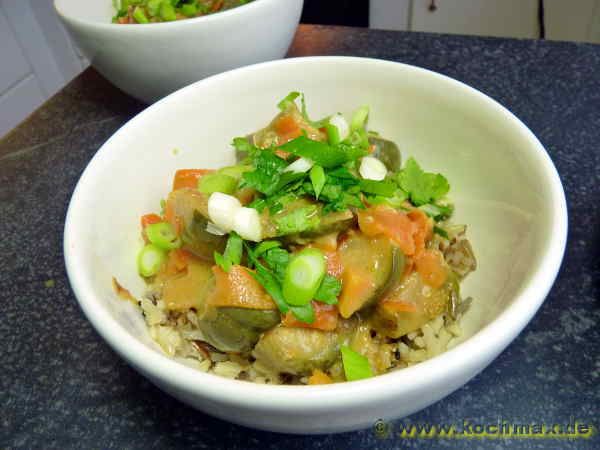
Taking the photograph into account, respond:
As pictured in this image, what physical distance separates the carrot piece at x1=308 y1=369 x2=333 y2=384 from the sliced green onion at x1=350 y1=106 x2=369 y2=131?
2.09 feet

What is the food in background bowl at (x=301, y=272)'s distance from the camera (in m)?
0.93

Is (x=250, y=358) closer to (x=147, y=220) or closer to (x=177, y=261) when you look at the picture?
(x=177, y=261)

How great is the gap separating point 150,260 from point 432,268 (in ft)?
2.01

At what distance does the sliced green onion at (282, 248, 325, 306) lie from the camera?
0.90 m

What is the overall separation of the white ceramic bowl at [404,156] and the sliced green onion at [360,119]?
0.10 ft

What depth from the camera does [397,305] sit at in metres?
0.98

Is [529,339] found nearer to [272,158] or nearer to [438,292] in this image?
[438,292]

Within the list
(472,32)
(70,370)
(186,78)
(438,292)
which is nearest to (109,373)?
(70,370)

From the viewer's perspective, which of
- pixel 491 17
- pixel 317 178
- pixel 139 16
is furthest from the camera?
pixel 491 17

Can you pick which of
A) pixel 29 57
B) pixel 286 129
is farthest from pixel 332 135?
pixel 29 57

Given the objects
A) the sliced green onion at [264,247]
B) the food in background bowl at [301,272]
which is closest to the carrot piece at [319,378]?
the food in background bowl at [301,272]

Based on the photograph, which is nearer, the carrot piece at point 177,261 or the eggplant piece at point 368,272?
the eggplant piece at point 368,272

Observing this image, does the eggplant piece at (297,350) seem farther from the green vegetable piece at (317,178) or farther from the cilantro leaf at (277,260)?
the green vegetable piece at (317,178)

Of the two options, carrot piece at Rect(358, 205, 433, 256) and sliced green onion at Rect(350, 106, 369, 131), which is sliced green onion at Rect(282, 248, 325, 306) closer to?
carrot piece at Rect(358, 205, 433, 256)
